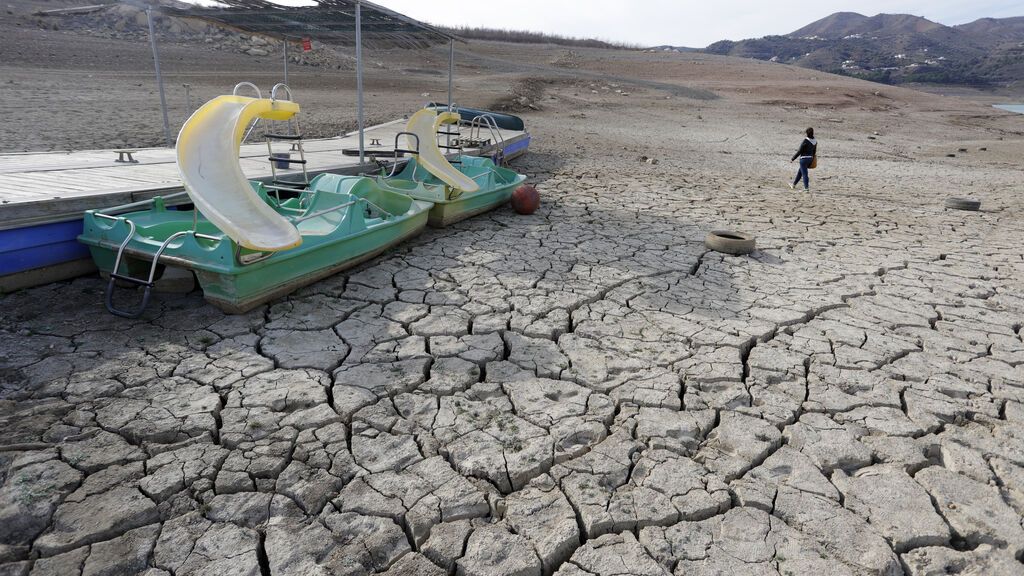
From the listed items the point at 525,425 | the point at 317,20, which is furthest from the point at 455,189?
the point at 525,425

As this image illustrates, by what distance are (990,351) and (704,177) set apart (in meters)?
7.41

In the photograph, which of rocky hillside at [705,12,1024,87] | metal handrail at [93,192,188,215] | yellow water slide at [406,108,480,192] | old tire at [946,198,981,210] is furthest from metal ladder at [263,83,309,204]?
rocky hillside at [705,12,1024,87]

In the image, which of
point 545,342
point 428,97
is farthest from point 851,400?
point 428,97

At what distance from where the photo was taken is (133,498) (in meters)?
2.66

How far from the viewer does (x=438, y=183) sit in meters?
7.94

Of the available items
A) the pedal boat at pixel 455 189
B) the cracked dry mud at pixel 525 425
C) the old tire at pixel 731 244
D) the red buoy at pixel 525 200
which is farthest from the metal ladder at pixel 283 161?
the old tire at pixel 731 244

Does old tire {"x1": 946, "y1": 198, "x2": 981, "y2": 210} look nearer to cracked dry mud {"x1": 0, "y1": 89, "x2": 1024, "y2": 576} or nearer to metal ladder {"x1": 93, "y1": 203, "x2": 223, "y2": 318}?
cracked dry mud {"x1": 0, "y1": 89, "x2": 1024, "y2": 576}

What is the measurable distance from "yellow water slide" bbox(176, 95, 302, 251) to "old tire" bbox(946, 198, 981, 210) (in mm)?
10005

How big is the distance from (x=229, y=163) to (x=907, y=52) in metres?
107

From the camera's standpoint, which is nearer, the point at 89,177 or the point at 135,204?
the point at 135,204

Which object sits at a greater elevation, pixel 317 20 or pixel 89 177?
pixel 317 20

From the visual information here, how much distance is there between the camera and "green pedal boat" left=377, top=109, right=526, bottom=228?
284 inches

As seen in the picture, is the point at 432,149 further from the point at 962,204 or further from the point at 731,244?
the point at 962,204

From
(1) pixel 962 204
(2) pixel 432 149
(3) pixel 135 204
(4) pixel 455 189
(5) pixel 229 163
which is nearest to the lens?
(5) pixel 229 163
